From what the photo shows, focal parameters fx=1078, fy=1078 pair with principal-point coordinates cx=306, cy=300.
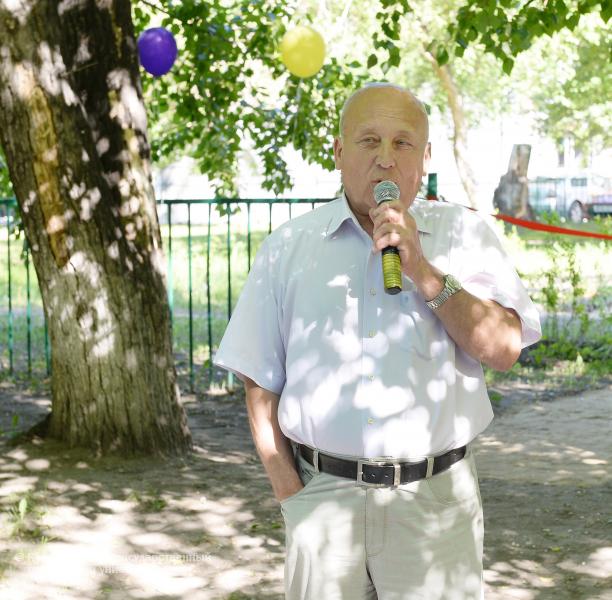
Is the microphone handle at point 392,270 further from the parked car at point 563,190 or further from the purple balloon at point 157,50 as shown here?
the parked car at point 563,190

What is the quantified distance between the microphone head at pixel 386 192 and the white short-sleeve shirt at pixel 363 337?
16 cm

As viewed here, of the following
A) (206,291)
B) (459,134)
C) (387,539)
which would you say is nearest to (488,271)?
(387,539)

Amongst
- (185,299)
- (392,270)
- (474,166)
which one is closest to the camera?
(392,270)

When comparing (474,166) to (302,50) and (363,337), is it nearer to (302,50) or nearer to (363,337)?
(302,50)

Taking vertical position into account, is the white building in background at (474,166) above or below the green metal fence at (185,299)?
above

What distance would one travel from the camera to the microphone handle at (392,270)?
223 cm

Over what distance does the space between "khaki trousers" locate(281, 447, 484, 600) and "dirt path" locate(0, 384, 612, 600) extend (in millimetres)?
2133

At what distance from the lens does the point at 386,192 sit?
2.41m

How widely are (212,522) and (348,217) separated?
10.9 ft

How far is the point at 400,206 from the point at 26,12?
4500 mm

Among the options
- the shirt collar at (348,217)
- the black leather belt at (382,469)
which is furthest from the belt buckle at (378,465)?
the shirt collar at (348,217)

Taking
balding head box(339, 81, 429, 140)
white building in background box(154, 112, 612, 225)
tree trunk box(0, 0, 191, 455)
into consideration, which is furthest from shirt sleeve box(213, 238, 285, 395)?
white building in background box(154, 112, 612, 225)

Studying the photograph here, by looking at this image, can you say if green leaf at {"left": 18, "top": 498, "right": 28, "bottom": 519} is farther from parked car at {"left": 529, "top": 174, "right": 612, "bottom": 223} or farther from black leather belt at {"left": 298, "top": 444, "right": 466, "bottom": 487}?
parked car at {"left": 529, "top": 174, "right": 612, "bottom": 223}

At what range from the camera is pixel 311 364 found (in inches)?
99.9
